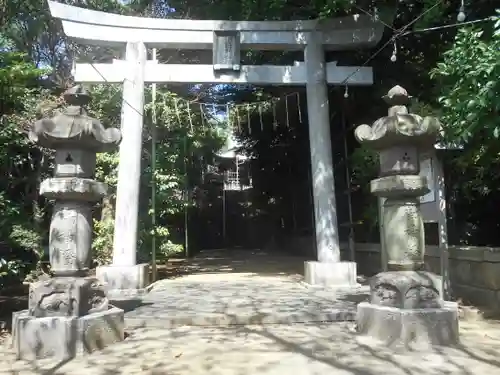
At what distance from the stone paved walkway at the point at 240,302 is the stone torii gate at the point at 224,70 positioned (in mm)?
810

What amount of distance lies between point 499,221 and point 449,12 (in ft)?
14.3

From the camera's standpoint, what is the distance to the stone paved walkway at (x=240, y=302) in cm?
690

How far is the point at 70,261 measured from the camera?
5754mm

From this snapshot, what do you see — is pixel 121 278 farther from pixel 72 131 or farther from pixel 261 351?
pixel 261 351

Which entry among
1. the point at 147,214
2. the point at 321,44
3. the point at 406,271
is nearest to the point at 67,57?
the point at 147,214

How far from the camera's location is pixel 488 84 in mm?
4949

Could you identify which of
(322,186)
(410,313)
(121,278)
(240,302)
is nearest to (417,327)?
(410,313)

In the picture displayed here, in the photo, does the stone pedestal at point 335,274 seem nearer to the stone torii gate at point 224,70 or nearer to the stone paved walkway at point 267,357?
the stone torii gate at point 224,70

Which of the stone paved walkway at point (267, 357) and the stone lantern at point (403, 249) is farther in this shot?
the stone lantern at point (403, 249)

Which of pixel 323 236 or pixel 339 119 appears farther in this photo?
pixel 339 119

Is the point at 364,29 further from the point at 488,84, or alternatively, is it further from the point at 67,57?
the point at 67,57

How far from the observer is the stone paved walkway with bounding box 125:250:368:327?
22.6 ft

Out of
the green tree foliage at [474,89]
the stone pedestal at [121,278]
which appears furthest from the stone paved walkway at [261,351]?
the green tree foliage at [474,89]

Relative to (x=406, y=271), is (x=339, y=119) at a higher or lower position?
higher
